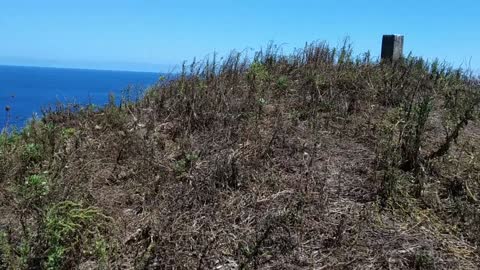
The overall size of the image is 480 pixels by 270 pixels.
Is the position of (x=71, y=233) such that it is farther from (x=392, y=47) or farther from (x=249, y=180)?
(x=392, y=47)

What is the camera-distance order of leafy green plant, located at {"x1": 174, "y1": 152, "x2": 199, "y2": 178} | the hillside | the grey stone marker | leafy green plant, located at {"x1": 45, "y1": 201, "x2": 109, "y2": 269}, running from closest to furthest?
leafy green plant, located at {"x1": 45, "y1": 201, "x2": 109, "y2": 269} < the hillside < leafy green plant, located at {"x1": 174, "y1": 152, "x2": 199, "y2": 178} < the grey stone marker

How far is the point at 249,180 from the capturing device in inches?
156

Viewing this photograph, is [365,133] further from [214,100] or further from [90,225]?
[90,225]

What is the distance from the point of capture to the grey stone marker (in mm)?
7434

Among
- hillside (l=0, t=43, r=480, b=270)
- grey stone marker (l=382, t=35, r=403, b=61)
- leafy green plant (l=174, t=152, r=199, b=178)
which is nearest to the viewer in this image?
hillside (l=0, t=43, r=480, b=270)

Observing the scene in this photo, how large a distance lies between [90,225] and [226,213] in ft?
3.15

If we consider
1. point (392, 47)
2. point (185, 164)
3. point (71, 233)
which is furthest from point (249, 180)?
point (392, 47)

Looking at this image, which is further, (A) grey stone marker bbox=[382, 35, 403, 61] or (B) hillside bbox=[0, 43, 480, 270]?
(A) grey stone marker bbox=[382, 35, 403, 61]

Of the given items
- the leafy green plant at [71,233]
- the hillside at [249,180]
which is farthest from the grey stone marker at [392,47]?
the leafy green plant at [71,233]

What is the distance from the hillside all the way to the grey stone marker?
1552mm

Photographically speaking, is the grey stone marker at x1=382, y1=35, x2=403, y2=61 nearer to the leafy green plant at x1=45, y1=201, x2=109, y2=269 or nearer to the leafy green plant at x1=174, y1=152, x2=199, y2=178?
the leafy green plant at x1=174, y1=152, x2=199, y2=178

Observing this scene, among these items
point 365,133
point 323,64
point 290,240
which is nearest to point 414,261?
point 290,240

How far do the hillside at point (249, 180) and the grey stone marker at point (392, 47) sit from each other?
1.55 m

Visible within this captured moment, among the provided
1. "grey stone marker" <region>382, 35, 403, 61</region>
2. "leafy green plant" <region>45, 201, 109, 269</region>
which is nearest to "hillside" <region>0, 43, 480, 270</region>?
"leafy green plant" <region>45, 201, 109, 269</region>
